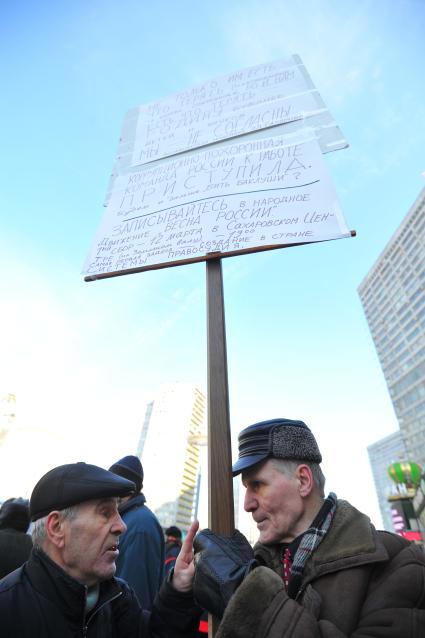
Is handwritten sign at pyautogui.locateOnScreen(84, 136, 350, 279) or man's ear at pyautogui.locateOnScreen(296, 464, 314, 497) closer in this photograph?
man's ear at pyautogui.locateOnScreen(296, 464, 314, 497)

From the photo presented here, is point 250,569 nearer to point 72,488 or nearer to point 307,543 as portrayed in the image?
point 307,543

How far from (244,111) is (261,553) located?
120 inches

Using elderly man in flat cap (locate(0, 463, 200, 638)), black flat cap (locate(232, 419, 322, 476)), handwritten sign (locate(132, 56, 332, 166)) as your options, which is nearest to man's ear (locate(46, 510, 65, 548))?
elderly man in flat cap (locate(0, 463, 200, 638))

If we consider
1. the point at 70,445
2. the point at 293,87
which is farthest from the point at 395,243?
the point at 293,87

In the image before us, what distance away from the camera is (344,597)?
972mm

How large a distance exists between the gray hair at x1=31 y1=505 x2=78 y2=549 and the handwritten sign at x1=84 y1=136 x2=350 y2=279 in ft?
4.50

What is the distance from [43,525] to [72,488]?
0.73 ft

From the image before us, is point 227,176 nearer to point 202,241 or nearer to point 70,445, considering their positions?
point 202,241

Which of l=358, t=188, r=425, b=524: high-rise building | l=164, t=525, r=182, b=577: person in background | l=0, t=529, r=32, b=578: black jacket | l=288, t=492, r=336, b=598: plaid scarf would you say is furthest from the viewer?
l=358, t=188, r=425, b=524: high-rise building

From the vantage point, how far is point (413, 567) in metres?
1.01

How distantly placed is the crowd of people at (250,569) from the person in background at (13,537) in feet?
4.77

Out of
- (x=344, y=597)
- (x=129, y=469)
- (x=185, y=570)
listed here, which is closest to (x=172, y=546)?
(x=129, y=469)

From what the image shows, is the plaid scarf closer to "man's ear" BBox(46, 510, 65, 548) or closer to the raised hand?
the raised hand

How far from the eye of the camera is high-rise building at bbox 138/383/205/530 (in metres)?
80.4
